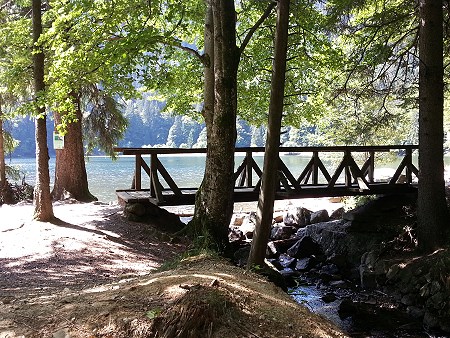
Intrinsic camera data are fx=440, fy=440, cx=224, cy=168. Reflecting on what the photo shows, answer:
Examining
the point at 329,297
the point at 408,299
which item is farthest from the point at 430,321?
the point at 329,297

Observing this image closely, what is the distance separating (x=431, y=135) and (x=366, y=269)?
136 inches

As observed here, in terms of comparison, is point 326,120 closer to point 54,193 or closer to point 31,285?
point 54,193

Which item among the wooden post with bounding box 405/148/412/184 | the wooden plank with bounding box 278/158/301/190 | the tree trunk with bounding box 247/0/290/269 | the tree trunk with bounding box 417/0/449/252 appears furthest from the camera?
the wooden post with bounding box 405/148/412/184

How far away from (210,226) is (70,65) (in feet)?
14.5

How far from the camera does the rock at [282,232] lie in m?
14.6

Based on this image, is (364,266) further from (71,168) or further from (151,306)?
(71,168)

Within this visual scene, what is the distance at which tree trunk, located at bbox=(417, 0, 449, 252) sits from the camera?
359 inches

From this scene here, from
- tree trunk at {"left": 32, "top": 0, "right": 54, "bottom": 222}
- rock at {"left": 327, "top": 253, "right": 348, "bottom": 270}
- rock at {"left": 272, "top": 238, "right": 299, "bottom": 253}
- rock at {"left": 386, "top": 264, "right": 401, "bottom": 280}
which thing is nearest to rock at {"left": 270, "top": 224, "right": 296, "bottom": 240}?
rock at {"left": 272, "top": 238, "right": 299, "bottom": 253}

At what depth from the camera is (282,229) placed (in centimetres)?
1482

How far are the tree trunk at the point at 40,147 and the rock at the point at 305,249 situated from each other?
6.67 m

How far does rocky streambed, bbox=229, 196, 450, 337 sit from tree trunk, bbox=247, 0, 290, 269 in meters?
2.21

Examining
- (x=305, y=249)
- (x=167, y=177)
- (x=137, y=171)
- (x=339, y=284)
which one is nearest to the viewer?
(x=339, y=284)

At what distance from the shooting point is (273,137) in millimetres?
6906

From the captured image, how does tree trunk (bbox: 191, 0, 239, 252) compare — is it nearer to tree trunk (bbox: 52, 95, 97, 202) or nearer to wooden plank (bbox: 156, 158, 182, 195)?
wooden plank (bbox: 156, 158, 182, 195)
